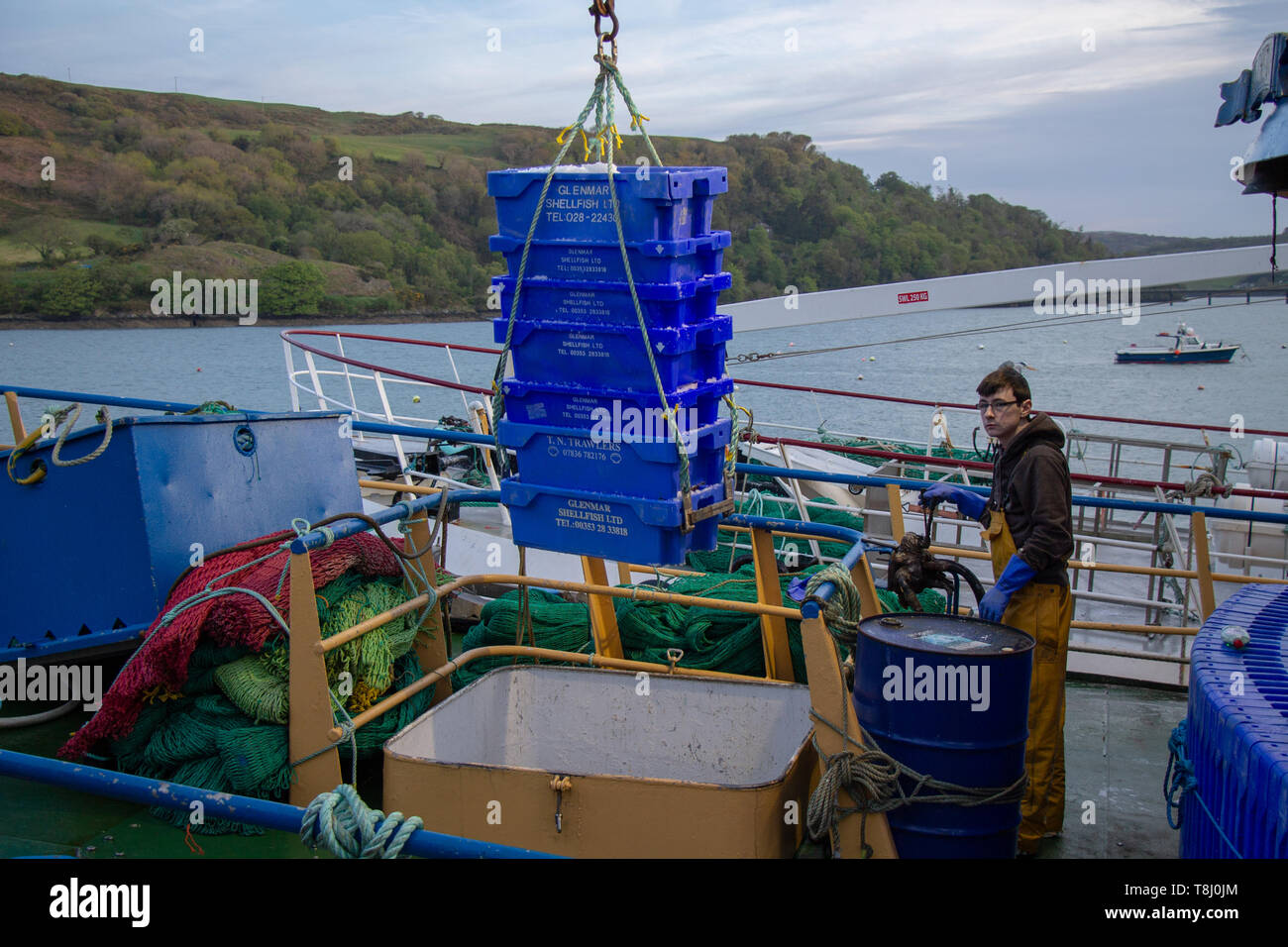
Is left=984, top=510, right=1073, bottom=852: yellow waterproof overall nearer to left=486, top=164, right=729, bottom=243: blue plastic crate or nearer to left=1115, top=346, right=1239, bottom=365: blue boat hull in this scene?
left=486, top=164, right=729, bottom=243: blue plastic crate

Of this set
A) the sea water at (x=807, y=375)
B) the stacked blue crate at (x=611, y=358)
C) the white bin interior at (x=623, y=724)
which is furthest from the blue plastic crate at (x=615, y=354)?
the sea water at (x=807, y=375)

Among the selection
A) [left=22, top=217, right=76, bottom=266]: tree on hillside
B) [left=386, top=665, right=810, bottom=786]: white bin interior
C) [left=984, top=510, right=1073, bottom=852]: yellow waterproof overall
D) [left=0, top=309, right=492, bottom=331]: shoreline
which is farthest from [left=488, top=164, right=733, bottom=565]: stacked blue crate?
[left=22, top=217, right=76, bottom=266]: tree on hillside

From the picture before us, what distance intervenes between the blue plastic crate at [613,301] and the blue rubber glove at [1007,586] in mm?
1500

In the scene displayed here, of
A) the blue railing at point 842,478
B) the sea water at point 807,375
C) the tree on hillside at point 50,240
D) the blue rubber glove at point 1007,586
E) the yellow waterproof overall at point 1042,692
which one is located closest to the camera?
the blue rubber glove at point 1007,586

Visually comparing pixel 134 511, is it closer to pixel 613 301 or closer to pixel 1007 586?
pixel 613 301

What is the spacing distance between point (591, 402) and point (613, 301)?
38cm

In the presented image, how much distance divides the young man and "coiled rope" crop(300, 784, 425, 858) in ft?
8.64

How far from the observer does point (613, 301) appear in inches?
151

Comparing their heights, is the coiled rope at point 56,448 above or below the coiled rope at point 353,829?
above

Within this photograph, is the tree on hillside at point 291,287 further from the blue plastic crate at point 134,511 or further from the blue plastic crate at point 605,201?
the blue plastic crate at point 605,201

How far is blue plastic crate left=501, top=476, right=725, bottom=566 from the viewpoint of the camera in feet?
12.8

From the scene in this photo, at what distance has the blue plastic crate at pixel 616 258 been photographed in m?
3.71

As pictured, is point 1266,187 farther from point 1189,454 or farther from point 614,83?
point 1189,454
